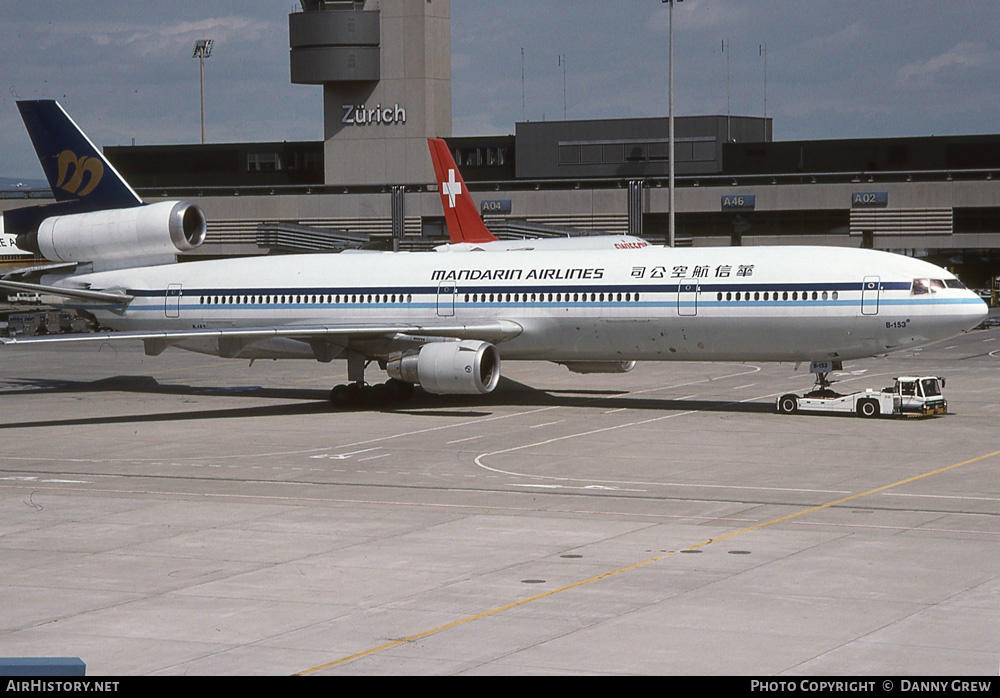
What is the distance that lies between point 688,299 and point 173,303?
19.1 meters

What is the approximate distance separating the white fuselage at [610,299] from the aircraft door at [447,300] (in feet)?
0.11

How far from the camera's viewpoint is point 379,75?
105812mm

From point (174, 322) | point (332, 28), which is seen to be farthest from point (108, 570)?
point (332, 28)

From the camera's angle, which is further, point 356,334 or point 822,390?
point 356,334

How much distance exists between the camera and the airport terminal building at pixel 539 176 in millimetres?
94188

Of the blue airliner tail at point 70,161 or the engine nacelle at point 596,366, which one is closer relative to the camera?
the engine nacelle at point 596,366

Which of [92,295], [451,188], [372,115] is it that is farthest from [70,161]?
[372,115]

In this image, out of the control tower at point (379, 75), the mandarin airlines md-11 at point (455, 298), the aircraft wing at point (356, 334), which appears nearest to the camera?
the mandarin airlines md-11 at point (455, 298)

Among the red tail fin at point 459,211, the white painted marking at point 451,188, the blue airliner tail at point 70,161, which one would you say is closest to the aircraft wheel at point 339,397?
the blue airliner tail at point 70,161

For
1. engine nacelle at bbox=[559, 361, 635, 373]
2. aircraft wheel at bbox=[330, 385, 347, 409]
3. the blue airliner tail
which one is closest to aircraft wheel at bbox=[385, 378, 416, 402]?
aircraft wheel at bbox=[330, 385, 347, 409]

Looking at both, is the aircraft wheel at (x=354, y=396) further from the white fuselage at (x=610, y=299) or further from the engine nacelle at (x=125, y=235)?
the engine nacelle at (x=125, y=235)

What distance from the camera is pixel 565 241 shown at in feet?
217

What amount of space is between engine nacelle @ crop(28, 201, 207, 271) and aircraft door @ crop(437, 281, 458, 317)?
34.9 feet

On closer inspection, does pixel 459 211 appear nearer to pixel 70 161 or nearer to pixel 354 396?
pixel 70 161
